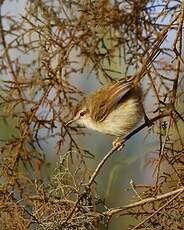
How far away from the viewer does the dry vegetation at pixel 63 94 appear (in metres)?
1.21

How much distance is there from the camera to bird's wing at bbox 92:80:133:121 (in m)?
1.34

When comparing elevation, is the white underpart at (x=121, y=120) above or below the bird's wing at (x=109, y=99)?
below

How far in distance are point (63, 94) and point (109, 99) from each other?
0.38 ft

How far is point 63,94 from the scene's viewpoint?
1.44 metres

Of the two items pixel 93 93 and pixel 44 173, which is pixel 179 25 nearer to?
pixel 93 93

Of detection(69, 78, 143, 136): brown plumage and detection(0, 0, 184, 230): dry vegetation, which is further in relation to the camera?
detection(69, 78, 143, 136): brown plumage

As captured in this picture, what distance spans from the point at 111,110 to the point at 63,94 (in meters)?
0.12

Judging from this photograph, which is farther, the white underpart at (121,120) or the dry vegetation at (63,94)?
the white underpart at (121,120)

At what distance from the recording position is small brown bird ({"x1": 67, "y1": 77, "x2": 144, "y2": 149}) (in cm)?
138

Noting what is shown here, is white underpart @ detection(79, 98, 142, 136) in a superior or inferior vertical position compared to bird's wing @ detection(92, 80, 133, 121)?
inferior

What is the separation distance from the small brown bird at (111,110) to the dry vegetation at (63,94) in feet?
0.14

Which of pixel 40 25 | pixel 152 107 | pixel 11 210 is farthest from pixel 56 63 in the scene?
pixel 11 210

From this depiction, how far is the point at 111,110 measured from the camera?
1429 millimetres

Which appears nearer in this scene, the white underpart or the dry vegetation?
the dry vegetation
